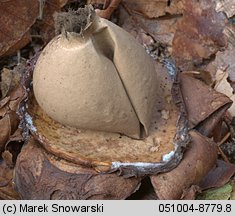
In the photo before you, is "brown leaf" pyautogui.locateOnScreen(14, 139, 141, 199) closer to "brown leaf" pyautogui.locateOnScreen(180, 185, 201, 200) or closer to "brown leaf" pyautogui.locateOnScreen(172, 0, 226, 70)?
"brown leaf" pyautogui.locateOnScreen(180, 185, 201, 200)

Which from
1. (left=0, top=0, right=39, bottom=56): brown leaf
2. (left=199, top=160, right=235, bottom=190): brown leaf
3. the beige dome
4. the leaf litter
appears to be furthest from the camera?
(left=0, top=0, right=39, bottom=56): brown leaf

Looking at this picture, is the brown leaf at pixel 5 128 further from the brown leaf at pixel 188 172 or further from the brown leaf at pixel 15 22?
the brown leaf at pixel 188 172

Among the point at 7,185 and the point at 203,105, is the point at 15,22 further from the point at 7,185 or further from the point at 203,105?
the point at 203,105

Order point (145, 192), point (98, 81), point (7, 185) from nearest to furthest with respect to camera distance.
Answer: point (98, 81) < point (145, 192) < point (7, 185)

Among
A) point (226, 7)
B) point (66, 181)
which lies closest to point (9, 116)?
point (66, 181)

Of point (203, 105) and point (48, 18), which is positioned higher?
point (203, 105)

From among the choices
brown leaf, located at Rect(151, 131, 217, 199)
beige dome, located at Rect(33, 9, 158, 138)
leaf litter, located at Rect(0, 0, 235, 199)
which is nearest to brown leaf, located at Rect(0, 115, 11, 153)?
leaf litter, located at Rect(0, 0, 235, 199)

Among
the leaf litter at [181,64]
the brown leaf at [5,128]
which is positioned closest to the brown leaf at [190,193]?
the leaf litter at [181,64]
